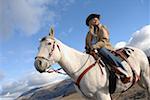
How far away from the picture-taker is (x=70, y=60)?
36.3 feet

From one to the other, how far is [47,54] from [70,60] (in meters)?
1.12

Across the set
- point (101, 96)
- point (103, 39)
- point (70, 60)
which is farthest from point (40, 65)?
point (103, 39)

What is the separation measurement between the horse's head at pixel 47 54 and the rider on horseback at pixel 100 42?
155cm

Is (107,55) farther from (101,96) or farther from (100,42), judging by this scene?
(101,96)

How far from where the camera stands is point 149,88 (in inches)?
519

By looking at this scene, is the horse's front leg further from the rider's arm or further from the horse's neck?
the rider's arm

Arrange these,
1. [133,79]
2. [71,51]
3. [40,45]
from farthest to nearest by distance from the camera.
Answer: [133,79], [71,51], [40,45]

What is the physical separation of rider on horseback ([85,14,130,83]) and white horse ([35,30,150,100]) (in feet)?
1.08

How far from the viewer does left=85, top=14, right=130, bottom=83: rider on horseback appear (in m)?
11.4

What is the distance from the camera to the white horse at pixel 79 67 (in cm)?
1035

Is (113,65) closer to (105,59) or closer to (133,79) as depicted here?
(105,59)

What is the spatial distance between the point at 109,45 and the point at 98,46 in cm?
65

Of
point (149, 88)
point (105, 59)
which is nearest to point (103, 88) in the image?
point (105, 59)

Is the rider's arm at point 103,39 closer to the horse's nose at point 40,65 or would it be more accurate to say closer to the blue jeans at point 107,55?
the blue jeans at point 107,55
